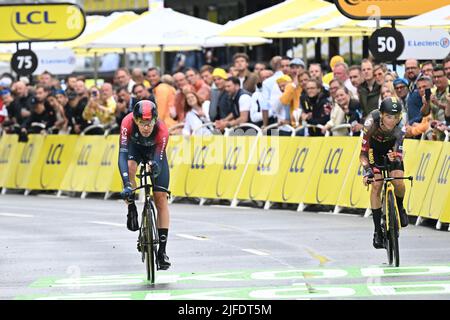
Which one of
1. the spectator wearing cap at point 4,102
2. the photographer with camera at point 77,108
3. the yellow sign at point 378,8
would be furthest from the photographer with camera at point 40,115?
the yellow sign at point 378,8

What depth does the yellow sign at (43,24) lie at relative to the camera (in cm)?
3009

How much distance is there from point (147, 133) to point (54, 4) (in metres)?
15.5

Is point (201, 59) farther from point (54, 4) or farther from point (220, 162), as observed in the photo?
point (220, 162)

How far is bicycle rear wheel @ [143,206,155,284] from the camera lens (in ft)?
47.3

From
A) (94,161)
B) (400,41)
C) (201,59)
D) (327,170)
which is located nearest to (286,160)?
(327,170)

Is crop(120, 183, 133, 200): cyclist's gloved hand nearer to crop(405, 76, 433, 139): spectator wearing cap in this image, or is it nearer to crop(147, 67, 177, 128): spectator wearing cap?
crop(405, 76, 433, 139): spectator wearing cap

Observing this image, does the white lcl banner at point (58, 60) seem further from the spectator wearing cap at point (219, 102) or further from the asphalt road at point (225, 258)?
the asphalt road at point (225, 258)

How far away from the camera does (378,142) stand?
16.1 meters

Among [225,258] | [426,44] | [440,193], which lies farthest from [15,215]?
[225,258]

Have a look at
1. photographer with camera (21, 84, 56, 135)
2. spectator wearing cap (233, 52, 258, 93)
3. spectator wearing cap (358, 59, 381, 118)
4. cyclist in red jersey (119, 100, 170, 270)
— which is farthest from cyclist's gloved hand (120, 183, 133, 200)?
photographer with camera (21, 84, 56, 135)

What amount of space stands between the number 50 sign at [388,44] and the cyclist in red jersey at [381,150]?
19.6 ft

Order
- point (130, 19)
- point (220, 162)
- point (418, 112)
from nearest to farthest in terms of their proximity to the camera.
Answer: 1. point (418, 112)
2. point (220, 162)
3. point (130, 19)

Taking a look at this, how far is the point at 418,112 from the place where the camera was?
21109 mm

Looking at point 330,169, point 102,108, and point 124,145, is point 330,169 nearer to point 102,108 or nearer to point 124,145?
point 102,108
